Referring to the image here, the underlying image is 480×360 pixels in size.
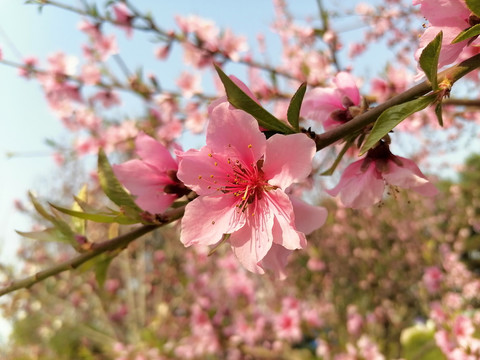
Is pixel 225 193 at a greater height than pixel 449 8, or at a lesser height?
Result: lesser

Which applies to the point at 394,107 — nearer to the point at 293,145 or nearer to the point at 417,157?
the point at 293,145

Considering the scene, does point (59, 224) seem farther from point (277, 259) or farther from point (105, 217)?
point (277, 259)

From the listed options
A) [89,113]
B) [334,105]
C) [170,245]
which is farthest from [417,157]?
[334,105]

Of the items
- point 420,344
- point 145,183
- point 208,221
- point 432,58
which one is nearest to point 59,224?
point 145,183

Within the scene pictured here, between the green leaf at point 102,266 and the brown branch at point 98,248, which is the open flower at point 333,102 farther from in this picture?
the green leaf at point 102,266

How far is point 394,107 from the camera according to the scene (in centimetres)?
44

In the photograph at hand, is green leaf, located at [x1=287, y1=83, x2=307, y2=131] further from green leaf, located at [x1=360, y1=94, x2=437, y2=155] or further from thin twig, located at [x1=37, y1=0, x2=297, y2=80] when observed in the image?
thin twig, located at [x1=37, y1=0, x2=297, y2=80]

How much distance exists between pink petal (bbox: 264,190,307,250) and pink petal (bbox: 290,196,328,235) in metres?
0.04

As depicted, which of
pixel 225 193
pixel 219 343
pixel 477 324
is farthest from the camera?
pixel 219 343

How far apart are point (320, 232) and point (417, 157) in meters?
1.98

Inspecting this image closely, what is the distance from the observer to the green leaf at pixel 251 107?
47 cm

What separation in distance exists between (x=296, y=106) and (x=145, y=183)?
0.31 m

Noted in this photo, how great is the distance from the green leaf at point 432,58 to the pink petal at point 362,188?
0.70ft

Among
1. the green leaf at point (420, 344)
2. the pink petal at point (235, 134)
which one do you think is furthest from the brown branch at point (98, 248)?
the green leaf at point (420, 344)
